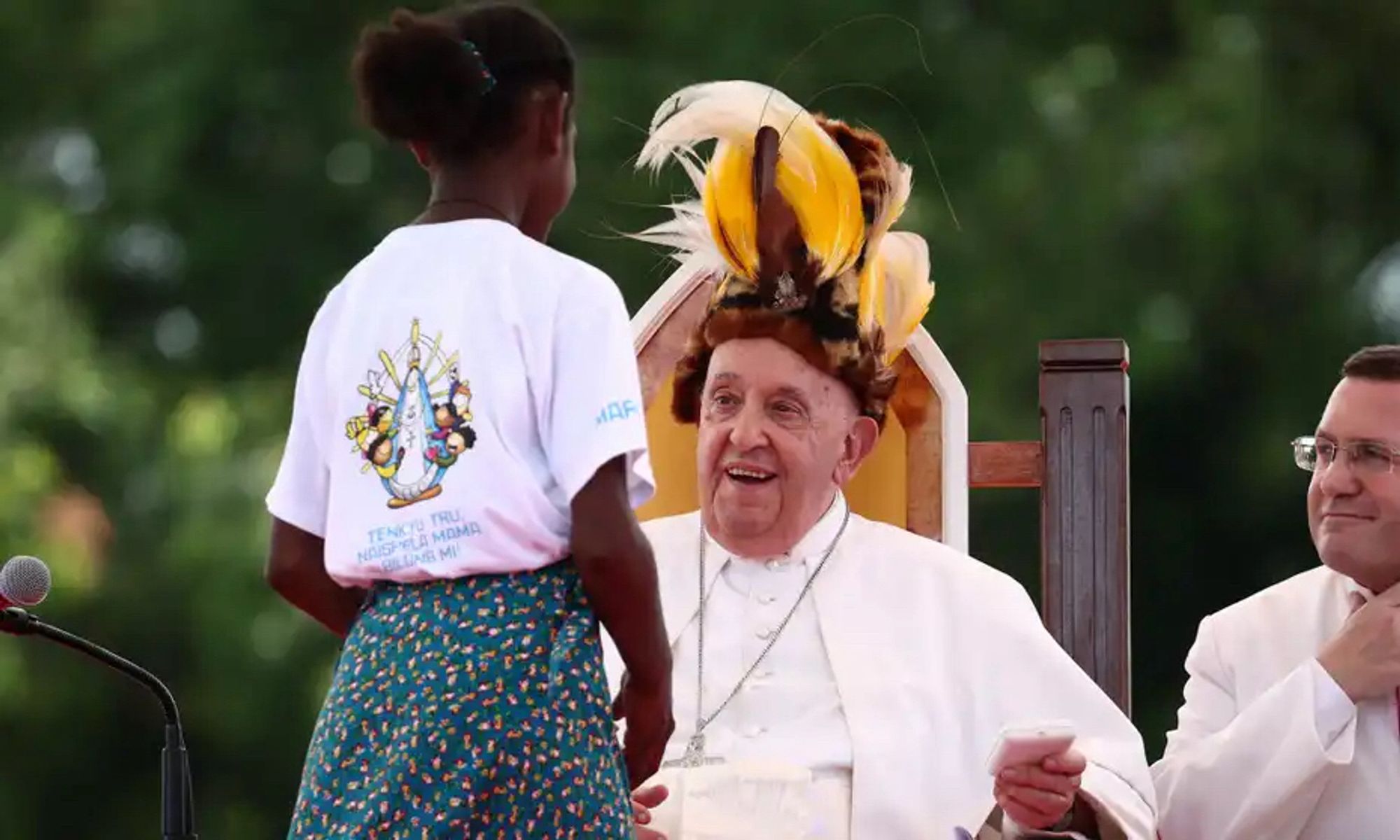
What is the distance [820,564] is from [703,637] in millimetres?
217

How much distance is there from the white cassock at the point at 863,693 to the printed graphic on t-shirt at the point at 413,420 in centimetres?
114

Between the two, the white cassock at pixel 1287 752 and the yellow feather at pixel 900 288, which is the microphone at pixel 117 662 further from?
the white cassock at pixel 1287 752

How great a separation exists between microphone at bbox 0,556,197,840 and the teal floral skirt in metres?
0.40

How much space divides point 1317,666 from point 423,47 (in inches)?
70.0

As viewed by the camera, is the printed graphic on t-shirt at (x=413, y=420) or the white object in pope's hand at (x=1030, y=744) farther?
the white object in pope's hand at (x=1030, y=744)

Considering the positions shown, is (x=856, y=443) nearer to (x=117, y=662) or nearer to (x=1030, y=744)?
(x=1030, y=744)

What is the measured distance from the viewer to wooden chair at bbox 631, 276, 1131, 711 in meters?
4.11

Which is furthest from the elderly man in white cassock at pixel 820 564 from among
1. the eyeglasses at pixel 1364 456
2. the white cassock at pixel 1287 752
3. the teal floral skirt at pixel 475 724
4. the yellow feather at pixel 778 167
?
the teal floral skirt at pixel 475 724

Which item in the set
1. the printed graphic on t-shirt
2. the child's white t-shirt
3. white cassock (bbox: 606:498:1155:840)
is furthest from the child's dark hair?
white cassock (bbox: 606:498:1155:840)

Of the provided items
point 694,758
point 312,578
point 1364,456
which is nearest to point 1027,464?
point 1364,456

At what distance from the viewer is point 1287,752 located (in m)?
3.75

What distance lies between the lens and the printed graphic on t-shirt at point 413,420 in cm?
264

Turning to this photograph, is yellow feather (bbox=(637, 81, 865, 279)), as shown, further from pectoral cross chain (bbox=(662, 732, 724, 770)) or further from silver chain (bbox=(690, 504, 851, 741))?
pectoral cross chain (bbox=(662, 732, 724, 770))

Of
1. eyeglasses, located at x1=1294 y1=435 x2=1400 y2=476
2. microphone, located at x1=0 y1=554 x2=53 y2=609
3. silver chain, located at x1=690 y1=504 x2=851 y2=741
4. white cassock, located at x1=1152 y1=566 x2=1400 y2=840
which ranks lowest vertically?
white cassock, located at x1=1152 y1=566 x2=1400 y2=840
